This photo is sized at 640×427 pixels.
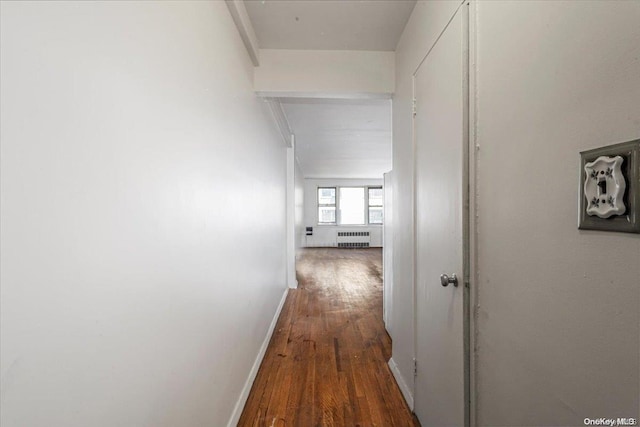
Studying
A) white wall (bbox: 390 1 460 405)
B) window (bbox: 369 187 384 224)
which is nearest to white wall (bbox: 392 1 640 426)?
white wall (bbox: 390 1 460 405)

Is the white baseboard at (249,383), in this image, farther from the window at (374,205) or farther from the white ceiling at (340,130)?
the window at (374,205)

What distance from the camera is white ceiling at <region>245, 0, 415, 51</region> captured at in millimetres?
1720

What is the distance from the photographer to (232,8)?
1.57 m

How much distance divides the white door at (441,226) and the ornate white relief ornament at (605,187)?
0.51 m

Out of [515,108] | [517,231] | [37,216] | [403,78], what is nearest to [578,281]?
[517,231]

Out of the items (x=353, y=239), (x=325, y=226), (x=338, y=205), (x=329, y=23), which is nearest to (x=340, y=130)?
(x=329, y=23)

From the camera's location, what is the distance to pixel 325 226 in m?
10.2

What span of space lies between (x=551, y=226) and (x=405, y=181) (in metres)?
1.20

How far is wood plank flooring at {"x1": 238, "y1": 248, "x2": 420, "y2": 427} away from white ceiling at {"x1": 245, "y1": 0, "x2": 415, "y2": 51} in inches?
100

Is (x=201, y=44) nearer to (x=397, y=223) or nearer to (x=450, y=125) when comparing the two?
(x=450, y=125)

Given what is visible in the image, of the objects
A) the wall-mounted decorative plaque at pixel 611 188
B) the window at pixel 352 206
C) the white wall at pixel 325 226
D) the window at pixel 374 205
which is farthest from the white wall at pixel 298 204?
the wall-mounted decorative plaque at pixel 611 188

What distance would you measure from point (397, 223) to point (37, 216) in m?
2.00

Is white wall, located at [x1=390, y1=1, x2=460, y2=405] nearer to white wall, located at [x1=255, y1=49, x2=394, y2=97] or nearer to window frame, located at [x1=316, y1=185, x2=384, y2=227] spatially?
white wall, located at [x1=255, y1=49, x2=394, y2=97]

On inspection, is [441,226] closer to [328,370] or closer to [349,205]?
[328,370]
